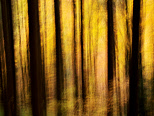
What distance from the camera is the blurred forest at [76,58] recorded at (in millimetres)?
977

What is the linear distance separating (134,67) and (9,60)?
2.48ft

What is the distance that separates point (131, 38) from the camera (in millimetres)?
984

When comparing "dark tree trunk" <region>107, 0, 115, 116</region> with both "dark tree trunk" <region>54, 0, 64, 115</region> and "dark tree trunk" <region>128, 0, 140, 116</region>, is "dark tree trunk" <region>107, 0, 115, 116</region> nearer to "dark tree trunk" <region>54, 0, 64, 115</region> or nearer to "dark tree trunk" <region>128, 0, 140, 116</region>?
"dark tree trunk" <region>128, 0, 140, 116</region>

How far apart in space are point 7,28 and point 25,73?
0.96 feet

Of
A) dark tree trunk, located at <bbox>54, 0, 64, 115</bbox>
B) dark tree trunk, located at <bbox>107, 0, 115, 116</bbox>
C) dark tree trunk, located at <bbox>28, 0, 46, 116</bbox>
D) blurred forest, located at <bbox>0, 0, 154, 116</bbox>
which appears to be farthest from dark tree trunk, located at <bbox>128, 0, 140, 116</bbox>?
dark tree trunk, located at <bbox>28, 0, 46, 116</bbox>

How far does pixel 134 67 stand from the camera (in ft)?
3.23

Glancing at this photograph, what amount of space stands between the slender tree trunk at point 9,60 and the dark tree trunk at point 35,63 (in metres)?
0.12

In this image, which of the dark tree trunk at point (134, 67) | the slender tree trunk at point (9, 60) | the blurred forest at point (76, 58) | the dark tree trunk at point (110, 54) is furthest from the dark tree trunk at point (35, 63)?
the dark tree trunk at point (134, 67)

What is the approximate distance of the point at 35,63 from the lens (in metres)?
0.99

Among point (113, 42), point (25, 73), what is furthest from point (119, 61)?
point (25, 73)

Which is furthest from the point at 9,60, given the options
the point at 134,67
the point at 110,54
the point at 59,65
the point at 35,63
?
the point at 134,67

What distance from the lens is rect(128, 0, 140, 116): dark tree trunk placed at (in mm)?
975

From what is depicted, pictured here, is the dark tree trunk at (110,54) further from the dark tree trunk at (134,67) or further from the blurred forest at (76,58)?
the dark tree trunk at (134,67)

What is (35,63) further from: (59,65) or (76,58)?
(76,58)
